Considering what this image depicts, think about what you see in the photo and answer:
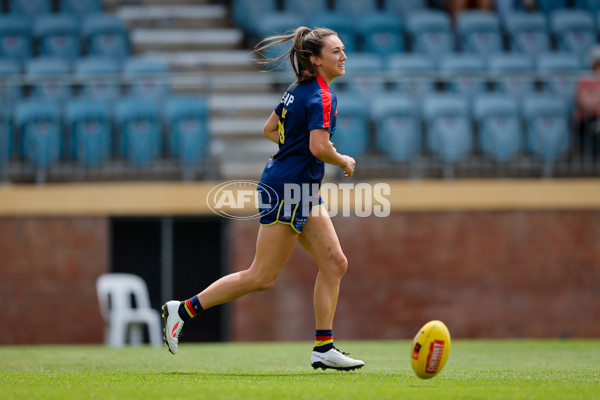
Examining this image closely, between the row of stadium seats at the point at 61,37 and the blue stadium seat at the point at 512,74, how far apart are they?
591 centimetres

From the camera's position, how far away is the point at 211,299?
587 cm

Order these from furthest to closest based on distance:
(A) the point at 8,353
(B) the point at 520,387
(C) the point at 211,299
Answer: (A) the point at 8,353 → (C) the point at 211,299 → (B) the point at 520,387

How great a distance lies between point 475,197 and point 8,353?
6.16m

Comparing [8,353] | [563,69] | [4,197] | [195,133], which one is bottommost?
[8,353]

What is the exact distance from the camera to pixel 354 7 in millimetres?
15523

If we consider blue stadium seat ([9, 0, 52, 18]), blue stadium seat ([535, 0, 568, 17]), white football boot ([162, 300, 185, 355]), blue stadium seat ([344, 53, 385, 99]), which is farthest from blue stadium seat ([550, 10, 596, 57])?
white football boot ([162, 300, 185, 355])

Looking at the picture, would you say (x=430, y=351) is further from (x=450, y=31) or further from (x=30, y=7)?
(x=30, y=7)

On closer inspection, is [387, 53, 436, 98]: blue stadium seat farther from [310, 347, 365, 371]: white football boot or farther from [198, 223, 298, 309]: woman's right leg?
[310, 347, 365, 371]: white football boot

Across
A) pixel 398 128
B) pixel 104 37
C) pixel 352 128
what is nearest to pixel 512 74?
pixel 398 128

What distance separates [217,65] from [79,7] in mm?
Answer: 2846

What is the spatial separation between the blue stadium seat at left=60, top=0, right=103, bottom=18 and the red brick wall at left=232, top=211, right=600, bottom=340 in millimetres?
6070

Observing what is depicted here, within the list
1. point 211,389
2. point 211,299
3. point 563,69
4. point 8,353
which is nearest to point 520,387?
point 211,389

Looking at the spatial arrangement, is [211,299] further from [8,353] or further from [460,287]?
[460,287]

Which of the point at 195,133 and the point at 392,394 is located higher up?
the point at 195,133
